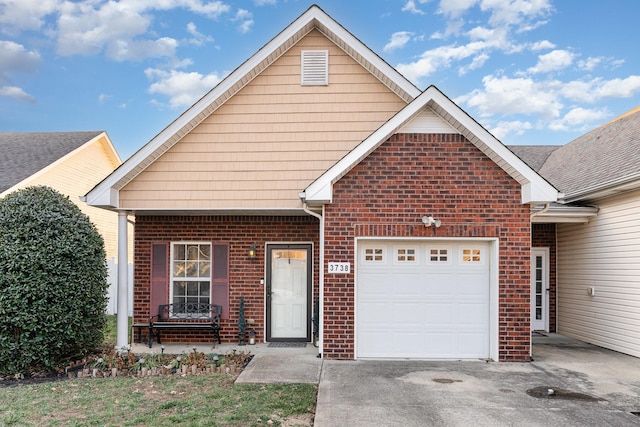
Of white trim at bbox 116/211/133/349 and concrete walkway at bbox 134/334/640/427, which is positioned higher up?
white trim at bbox 116/211/133/349

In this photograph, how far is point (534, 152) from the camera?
50.3 feet

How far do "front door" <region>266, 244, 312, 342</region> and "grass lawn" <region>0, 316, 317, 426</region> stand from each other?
3.00 meters

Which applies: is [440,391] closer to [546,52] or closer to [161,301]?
[161,301]

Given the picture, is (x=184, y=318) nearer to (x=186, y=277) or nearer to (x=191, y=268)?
(x=186, y=277)

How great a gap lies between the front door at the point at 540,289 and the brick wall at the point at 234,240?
5493mm

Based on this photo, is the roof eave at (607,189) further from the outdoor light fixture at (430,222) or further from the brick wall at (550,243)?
the outdoor light fixture at (430,222)

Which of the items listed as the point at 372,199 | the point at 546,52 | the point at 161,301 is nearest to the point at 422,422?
the point at 372,199

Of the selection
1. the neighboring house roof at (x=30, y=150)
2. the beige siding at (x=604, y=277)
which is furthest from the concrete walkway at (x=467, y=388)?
the neighboring house roof at (x=30, y=150)

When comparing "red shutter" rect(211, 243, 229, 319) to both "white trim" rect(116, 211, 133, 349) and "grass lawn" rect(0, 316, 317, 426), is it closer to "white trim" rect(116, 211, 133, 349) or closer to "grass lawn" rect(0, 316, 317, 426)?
"white trim" rect(116, 211, 133, 349)

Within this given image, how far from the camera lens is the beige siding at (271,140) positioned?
8.94 meters

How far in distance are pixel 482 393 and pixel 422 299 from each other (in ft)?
7.71

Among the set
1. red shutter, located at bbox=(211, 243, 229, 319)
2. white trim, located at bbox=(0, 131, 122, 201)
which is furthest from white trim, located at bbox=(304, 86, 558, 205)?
white trim, located at bbox=(0, 131, 122, 201)

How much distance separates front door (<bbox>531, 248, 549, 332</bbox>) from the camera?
11.3 metres

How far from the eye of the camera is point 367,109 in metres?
9.16
